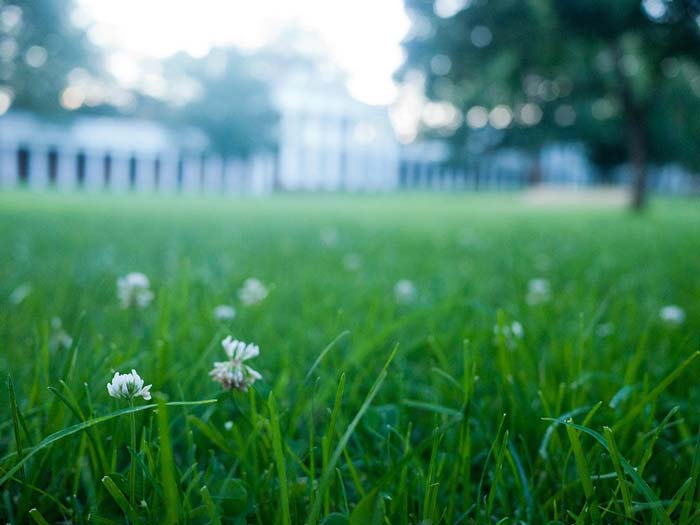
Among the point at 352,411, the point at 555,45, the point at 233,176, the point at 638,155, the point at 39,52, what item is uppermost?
the point at 39,52

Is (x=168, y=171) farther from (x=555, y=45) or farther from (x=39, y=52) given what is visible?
(x=555, y=45)

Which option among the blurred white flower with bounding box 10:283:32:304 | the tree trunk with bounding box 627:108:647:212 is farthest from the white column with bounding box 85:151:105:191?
the blurred white flower with bounding box 10:283:32:304

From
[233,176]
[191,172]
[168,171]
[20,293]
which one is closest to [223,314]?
[20,293]

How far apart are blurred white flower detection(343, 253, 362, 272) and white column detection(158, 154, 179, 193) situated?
43886mm

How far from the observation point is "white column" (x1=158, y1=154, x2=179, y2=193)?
45562 mm

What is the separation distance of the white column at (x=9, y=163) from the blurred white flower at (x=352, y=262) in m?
42.0

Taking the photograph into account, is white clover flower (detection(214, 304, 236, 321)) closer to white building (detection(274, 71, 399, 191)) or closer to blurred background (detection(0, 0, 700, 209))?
blurred background (detection(0, 0, 700, 209))

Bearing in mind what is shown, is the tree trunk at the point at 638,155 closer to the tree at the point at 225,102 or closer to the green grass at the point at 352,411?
the green grass at the point at 352,411

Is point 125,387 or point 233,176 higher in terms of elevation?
point 233,176

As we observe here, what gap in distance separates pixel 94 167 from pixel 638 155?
37968 millimetres

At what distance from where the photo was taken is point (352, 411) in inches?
43.3

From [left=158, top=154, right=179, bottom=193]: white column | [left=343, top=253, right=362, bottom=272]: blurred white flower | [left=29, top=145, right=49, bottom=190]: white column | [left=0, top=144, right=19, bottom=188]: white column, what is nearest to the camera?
[left=343, top=253, right=362, bottom=272]: blurred white flower

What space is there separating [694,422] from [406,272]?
2109mm

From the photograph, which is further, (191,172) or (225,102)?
(191,172)
